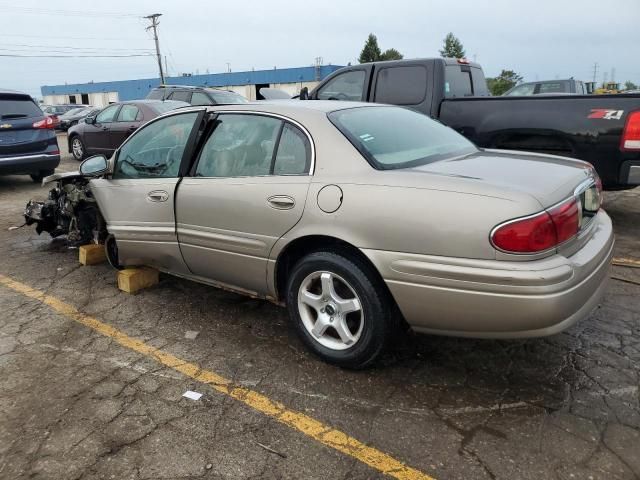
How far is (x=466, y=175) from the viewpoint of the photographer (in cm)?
274

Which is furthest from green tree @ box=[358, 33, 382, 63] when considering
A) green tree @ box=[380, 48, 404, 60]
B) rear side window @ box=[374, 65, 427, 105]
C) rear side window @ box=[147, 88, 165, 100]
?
rear side window @ box=[374, 65, 427, 105]

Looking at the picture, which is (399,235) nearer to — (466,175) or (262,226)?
(466,175)

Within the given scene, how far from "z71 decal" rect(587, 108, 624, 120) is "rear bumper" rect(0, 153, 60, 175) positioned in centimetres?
868

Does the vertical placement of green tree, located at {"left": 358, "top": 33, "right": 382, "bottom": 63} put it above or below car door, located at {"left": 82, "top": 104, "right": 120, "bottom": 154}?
above

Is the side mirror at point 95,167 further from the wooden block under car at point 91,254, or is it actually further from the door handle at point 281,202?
the door handle at point 281,202

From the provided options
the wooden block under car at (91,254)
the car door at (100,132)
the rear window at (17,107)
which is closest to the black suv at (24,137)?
the rear window at (17,107)

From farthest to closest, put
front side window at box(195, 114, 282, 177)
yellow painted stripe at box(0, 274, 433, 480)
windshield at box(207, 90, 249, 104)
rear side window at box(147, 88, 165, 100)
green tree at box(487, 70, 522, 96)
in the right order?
green tree at box(487, 70, 522, 96), rear side window at box(147, 88, 165, 100), windshield at box(207, 90, 249, 104), front side window at box(195, 114, 282, 177), yellow painted stripe at box(0, 274, 433, 480)

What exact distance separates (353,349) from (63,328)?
7.22 feet

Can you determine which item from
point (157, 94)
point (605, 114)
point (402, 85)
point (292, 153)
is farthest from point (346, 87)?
point (157, 94)

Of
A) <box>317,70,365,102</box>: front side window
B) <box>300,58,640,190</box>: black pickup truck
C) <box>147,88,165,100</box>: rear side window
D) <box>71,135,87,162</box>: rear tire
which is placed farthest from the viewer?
<box>71,135,87,162</box>: rear tire

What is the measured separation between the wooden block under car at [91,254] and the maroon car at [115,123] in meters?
5.83

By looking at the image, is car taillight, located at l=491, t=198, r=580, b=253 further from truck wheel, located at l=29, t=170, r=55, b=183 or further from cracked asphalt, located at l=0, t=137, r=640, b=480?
truck wheel, located at l=29, t=170, r=55, b=183

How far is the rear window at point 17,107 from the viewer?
28.9 feet

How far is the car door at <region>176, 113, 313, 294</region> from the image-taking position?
123 inches
